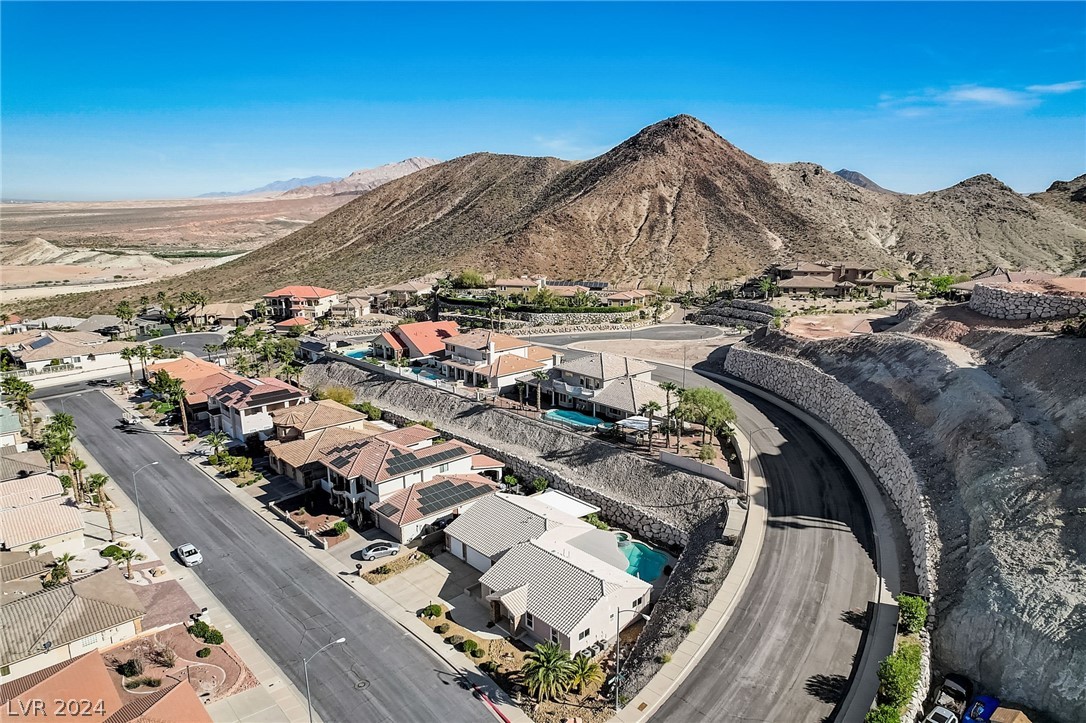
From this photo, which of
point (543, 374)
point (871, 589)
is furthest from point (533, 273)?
point (871, 589)

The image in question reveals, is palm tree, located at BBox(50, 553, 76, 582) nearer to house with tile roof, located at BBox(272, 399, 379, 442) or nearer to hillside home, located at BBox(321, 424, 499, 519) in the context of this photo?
hillside home, located at BBox(321, 424, 499, 519)

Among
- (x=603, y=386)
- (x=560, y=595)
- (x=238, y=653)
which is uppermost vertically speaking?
(x=603, y=386)

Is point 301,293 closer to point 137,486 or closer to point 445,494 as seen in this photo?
point 137,486

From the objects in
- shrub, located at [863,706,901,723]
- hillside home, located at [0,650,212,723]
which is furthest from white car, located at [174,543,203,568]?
shrub, located at [863,706,901,723]

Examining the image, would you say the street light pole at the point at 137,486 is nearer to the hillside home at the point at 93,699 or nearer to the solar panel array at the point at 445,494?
the hillside home at the point at 93,699

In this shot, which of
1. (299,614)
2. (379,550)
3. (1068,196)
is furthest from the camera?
(1068,196)

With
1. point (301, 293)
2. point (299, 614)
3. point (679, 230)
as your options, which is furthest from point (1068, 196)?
point (299, 614)

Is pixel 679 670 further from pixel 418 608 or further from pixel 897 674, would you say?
pixel 418 608
